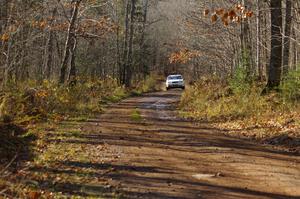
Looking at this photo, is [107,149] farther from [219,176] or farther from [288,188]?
[288,188]

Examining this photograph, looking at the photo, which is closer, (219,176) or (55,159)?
(219,176)

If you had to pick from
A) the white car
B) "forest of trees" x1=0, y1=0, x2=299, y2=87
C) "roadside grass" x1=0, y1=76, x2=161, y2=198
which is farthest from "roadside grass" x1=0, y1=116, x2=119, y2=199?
the white car

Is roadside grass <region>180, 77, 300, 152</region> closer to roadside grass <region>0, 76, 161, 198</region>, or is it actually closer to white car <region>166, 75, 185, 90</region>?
roadside grass <region>0, 76, 161, 198</region>

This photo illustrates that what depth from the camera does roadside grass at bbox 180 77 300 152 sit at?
14824 mm

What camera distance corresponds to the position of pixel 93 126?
1778 cm

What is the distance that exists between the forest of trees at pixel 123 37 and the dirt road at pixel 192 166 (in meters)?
2.85

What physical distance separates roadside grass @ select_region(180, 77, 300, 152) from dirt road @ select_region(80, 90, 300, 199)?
0.92 m

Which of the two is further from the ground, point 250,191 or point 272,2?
point 272,2

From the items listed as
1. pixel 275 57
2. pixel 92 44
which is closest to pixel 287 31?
pixel 275 57

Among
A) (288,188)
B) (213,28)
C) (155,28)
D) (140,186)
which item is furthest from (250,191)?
(155,28)

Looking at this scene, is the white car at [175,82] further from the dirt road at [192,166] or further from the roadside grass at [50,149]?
the dirt road at [192,166]

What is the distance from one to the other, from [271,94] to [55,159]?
35.4 feet

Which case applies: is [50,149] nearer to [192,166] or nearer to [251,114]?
[192,166]

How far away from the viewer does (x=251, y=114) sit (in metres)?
18.8
